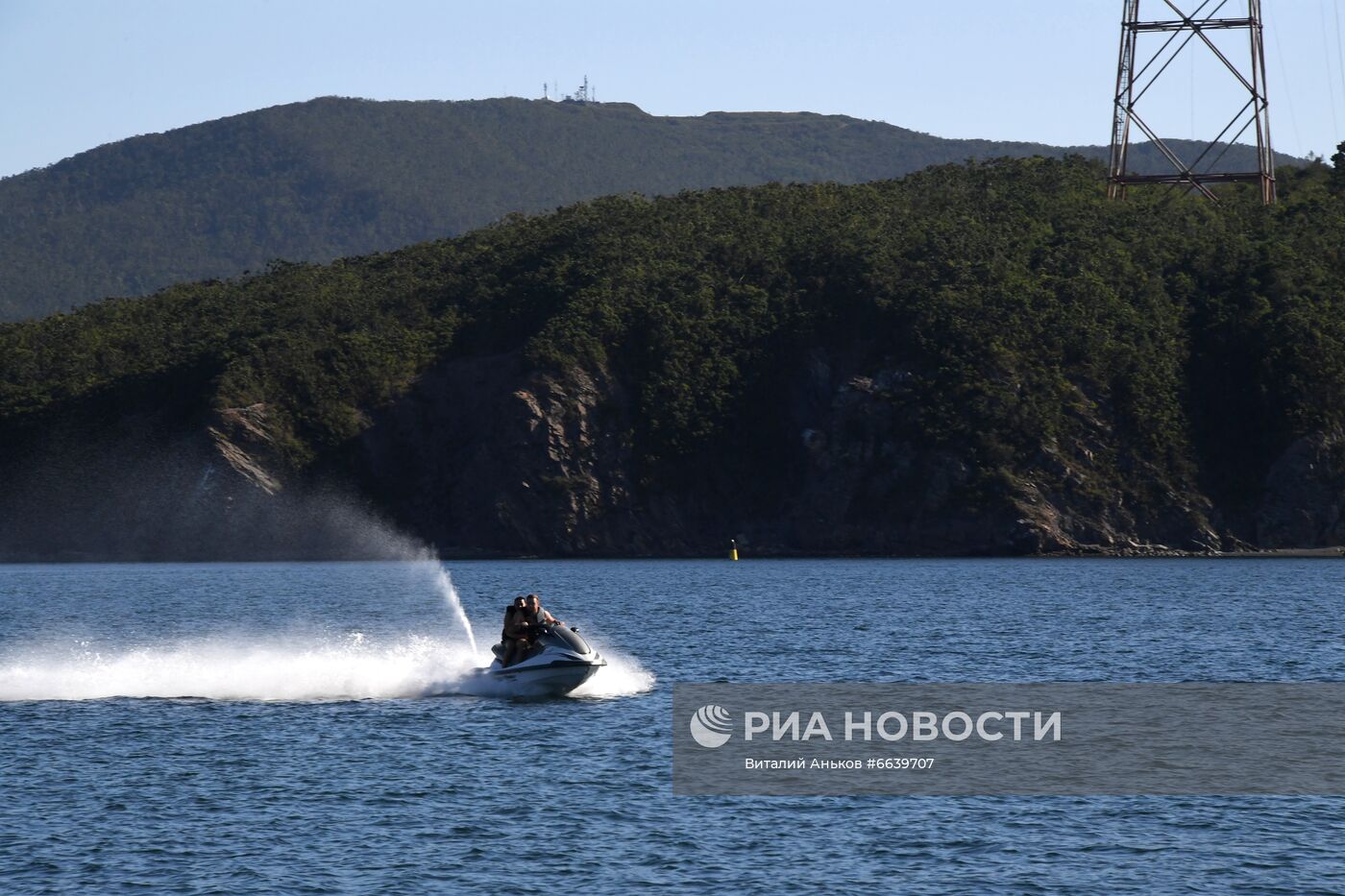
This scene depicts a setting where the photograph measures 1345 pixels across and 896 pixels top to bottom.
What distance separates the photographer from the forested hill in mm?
135875

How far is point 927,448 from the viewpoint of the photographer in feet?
447

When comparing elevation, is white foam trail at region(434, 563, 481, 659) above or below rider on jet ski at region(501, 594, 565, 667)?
below

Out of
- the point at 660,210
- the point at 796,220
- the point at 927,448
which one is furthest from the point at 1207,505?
the point at 660,210

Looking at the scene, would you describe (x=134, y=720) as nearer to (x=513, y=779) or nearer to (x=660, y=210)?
(x=513, y=779)

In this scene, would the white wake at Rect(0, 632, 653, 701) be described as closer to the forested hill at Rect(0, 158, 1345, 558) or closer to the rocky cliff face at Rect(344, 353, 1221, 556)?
the rocky cliff face at Rect(344, 353, 1221, 556)

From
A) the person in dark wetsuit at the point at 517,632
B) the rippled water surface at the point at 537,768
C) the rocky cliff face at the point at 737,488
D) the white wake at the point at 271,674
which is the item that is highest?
the rocky cliff face at the point at 737,488

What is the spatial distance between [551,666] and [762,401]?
10684 cm

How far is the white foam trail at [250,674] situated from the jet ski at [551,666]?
12.0 ft

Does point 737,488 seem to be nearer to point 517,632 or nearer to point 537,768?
point 517,632

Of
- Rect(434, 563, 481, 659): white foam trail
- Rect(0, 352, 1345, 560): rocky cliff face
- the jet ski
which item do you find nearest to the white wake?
Rect(434, 563, 481, 659): white foam trail

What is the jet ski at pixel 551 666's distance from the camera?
43562 millimetres

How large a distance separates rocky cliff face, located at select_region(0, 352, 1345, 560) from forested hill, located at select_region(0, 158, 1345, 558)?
246 millimetres

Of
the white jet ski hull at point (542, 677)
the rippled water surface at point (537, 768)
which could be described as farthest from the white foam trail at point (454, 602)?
the white jet ski hull at point (542, 677)

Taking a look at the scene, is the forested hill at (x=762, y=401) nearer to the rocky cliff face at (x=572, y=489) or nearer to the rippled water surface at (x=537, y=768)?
the rocky cliff face at (x=572, y=489)
